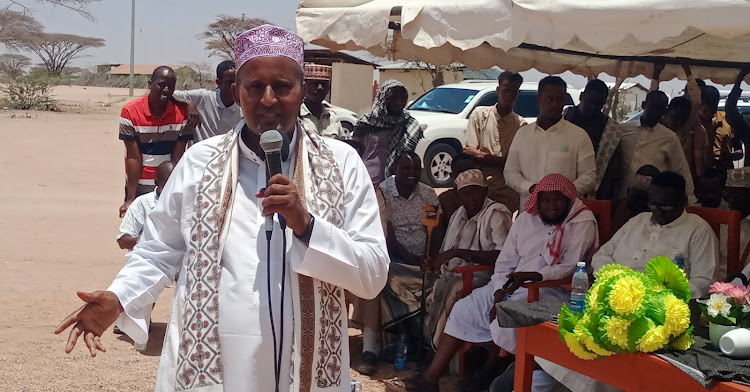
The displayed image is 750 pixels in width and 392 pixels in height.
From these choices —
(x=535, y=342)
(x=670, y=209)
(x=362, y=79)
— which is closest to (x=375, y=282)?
(x=535, y=342)

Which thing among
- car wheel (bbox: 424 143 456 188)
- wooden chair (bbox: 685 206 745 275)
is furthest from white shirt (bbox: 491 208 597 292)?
car wheel (bbox: 424 143 456 188)

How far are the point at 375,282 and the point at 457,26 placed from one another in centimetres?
251

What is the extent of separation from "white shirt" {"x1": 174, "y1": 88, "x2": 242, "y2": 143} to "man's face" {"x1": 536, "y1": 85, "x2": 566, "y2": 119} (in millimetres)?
2325

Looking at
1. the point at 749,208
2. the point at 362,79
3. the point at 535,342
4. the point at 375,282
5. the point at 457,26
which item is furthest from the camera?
the point at 362,79

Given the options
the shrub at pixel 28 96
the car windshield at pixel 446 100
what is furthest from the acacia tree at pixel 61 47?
the car windshield at pixel 446 100

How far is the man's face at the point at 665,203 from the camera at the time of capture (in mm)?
4676

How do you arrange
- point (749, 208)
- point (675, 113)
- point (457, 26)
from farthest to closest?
point (675, 113), point (749, 208), point (457, 26)

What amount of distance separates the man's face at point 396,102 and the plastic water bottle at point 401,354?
6.39 feet

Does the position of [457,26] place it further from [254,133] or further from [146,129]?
[146,129]

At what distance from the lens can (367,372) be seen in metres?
5.79

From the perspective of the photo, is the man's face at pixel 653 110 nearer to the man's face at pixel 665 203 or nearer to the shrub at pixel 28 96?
the man's face at pixel 665 203

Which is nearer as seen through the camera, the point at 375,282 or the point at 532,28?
the point at 375,282

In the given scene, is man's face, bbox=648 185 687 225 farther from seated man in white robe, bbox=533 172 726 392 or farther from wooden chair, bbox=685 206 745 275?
wooden chair, bbox=685 206 745 275

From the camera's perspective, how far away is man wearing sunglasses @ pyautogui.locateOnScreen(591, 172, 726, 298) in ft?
15.0
